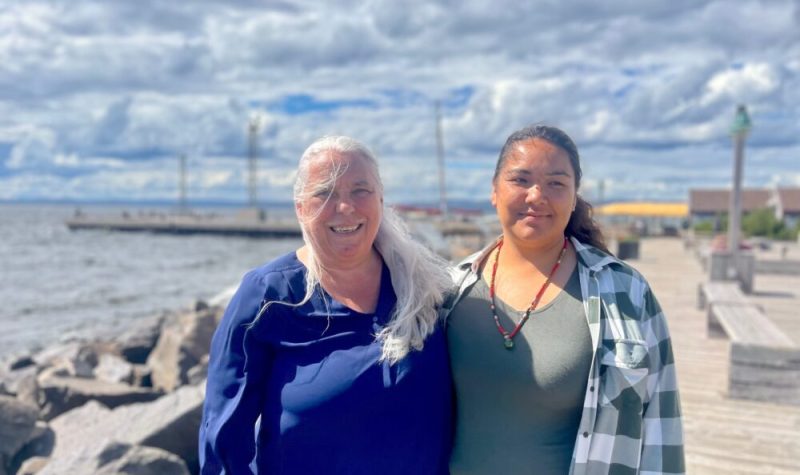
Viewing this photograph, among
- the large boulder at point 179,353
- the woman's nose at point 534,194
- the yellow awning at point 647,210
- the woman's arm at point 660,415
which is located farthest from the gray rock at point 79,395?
the yellow awning at point 647,210

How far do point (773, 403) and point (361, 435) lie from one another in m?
4.36

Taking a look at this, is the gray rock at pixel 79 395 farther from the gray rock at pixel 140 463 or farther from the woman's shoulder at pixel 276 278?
the woman's shoulder at pixel 276 278

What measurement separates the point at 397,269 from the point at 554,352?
600 millimetres

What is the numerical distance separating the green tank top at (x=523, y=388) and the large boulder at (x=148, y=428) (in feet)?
9.60

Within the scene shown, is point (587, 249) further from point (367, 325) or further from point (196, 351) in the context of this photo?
point (196, 351)

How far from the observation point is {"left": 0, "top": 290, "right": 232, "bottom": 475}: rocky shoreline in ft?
13.8

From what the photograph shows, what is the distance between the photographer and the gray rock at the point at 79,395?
7.02 metres

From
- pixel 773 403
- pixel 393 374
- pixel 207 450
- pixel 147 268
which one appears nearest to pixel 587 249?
pixel 393 374

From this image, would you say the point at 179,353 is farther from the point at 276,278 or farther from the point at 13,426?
the point at 276,278

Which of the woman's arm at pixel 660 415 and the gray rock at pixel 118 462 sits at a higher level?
the woman's arm at pixel 660 415

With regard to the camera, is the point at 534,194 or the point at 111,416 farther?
the point at 111,416

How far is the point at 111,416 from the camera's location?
555 centimetres

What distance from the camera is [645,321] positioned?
2236 mm

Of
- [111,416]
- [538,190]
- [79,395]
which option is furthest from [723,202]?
[538,190]
